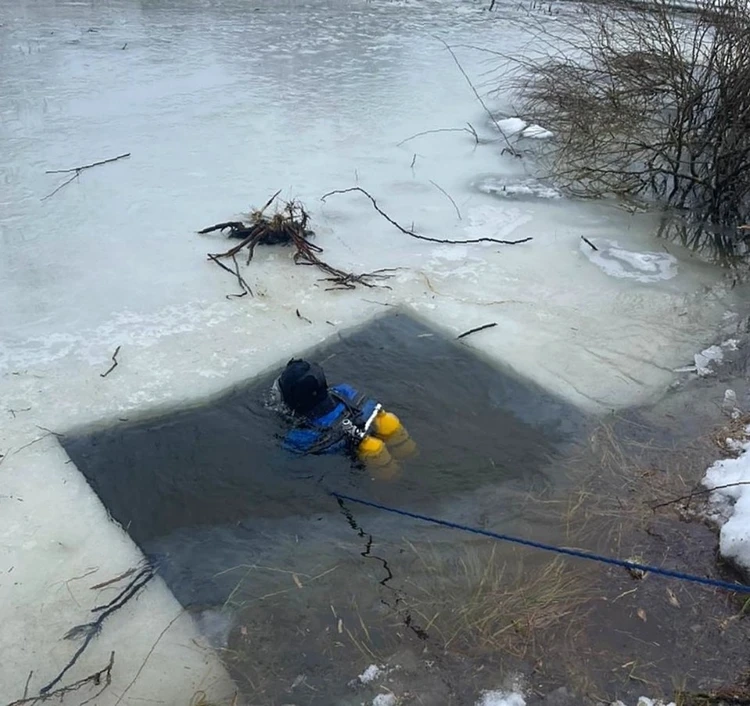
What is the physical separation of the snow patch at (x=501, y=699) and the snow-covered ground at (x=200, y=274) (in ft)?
3.02

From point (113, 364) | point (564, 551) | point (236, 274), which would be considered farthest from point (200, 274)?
point (564, 551)

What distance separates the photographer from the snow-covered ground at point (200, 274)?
3262 millimetres

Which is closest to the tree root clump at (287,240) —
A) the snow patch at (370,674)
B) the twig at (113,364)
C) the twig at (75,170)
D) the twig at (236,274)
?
the twig at (236,274)

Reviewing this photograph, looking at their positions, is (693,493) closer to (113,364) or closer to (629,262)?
(629,262)

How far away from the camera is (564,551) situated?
316cm

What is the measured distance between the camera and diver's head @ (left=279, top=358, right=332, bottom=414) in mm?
3852

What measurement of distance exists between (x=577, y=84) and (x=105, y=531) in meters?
6.15

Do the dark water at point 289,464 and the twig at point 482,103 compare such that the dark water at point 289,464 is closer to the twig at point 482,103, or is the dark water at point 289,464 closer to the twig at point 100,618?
the twig at point 100,618

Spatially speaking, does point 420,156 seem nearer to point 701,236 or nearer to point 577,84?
point 577,84

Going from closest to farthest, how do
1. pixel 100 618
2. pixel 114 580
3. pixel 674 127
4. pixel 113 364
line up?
1. pixel 100 618
2. pixel 114 580
3. pixel 113 364
4. pixel 674 127

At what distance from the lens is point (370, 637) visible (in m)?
2.98

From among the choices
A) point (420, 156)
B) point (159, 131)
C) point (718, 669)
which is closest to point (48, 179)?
point (159, 131)

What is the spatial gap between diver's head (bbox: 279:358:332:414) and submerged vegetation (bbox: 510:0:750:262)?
373cm

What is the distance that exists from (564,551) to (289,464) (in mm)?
1429
